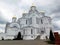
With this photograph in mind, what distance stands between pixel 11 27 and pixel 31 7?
25.3 feet

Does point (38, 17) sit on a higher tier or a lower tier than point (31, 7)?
lower

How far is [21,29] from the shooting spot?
145 ft

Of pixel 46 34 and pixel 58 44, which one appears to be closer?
pixel 58 44

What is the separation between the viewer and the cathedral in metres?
42.0

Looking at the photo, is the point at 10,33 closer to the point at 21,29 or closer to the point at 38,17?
the point at 21,29

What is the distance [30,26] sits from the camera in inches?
1670

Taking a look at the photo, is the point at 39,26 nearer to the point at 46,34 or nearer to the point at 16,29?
the point at 46,34

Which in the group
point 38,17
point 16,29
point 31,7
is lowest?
point 16,29

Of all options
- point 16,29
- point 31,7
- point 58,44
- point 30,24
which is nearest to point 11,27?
point 16,29

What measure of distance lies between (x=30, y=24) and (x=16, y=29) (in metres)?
3.77

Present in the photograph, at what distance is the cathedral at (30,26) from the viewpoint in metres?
42.0

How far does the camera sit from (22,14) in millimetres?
48156

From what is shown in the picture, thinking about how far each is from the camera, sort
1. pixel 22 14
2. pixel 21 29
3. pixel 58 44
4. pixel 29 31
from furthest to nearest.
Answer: pixel 22 14 → pixel 21 29 → pixel 29 31 → pixel 58 44

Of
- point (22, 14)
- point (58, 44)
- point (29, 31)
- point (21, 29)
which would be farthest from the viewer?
point (22, 14)
